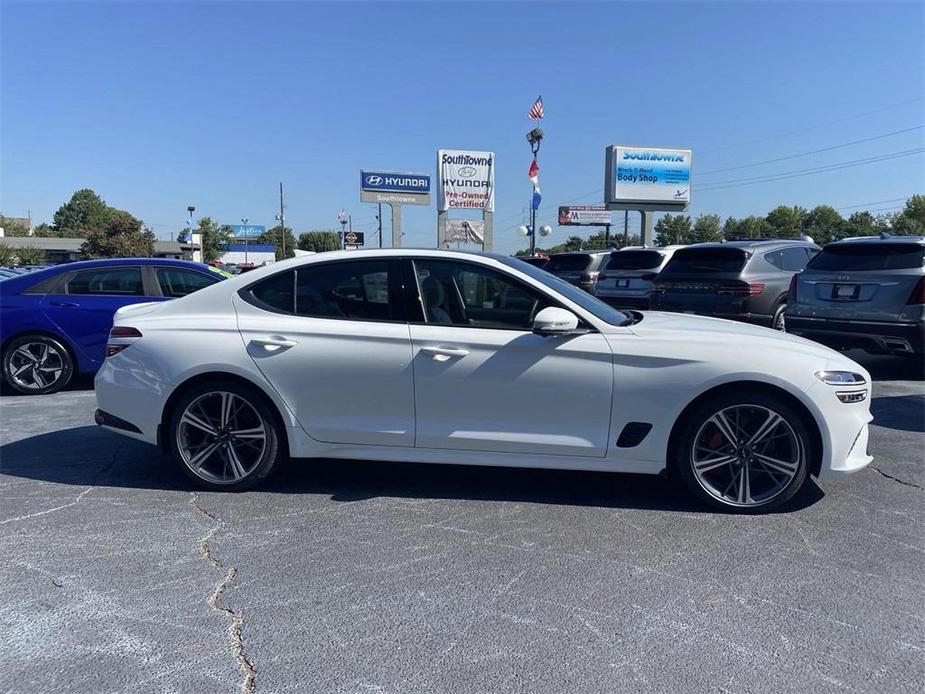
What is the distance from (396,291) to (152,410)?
5.76 ft

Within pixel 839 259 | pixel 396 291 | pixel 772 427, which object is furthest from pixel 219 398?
pixel 839 259

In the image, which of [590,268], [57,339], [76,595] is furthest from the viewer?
[590,268]

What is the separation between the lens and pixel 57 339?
→ 747 cm

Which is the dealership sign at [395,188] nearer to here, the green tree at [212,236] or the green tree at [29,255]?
the green tree at [29,255]

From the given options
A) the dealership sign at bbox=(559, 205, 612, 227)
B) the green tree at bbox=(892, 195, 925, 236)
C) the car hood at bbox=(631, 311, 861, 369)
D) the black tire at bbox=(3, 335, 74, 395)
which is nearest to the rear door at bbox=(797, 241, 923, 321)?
the car hood at bbox=(631, 311, 861, 369)

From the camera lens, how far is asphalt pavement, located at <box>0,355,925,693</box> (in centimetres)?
251

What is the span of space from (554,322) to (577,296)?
25.2 inches

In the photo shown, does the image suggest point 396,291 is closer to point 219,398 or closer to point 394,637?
point 219,398

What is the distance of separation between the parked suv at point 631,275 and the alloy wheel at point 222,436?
9129 millimetres

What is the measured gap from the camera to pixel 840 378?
12.7 feet

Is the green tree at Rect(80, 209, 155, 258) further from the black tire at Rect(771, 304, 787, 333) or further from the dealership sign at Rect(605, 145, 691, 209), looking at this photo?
the black tire at Rect(771, 304, 787, 333)

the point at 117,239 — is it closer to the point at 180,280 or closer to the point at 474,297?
the point at 180,280

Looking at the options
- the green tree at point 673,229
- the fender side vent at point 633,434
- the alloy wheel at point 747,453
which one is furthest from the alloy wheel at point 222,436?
the green tree at point 673,229

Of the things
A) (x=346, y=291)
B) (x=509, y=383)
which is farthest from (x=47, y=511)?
(x=509, y=383)
